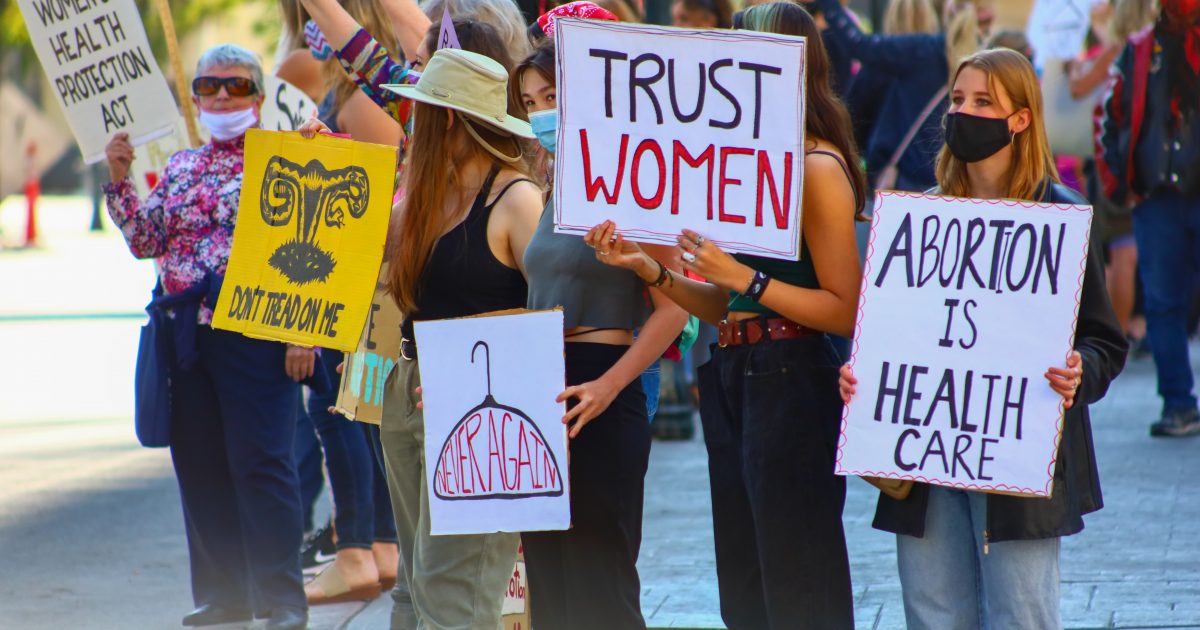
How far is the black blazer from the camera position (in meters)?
3.62

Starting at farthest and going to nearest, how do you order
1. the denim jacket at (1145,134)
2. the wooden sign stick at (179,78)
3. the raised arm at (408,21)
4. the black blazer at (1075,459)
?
1. the denim jacket at (1145,134)
2. the wooden sign stick at (179,78)
3. the raised arm at (408,21)
4. the black blazer at (1075,459)

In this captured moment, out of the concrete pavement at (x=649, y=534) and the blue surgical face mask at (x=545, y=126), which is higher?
the blue surgical face mask at (x=545, y=126)

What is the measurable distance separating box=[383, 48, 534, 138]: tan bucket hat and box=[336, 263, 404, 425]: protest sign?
1.10 meters

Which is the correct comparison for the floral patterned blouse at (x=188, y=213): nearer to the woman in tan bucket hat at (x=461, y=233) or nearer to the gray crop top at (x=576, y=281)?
the woman in tan bucket hat at (x=461, y=233)

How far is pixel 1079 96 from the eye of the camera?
9.67m

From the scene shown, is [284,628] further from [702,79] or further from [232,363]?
[702,79]

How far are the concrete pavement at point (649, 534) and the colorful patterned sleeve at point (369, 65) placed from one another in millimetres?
1955

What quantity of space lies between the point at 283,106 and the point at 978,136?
3433 mm

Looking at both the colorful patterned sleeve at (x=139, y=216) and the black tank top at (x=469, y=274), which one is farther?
the colorful patterned sleeve at (x=139, y=216)

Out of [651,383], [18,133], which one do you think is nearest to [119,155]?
[651,383]

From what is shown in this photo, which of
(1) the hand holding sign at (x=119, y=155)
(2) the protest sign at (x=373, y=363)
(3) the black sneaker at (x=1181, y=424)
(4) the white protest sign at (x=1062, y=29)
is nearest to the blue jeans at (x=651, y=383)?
(2) the protest sign at (x=373, y=363)

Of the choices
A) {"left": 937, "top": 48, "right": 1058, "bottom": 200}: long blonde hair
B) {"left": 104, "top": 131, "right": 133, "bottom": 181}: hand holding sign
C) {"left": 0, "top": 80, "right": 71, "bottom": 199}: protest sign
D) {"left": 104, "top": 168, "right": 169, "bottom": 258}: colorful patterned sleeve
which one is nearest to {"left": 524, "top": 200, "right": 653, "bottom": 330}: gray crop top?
{"left": 937, "top": 48, "right": 1058, "bottom": 200}: long blonde hair

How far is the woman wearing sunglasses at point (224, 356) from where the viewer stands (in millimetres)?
5504

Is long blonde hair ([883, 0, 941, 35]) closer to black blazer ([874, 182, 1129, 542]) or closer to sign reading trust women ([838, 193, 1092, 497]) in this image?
black blazer ([874, 182, 1129, 542])
